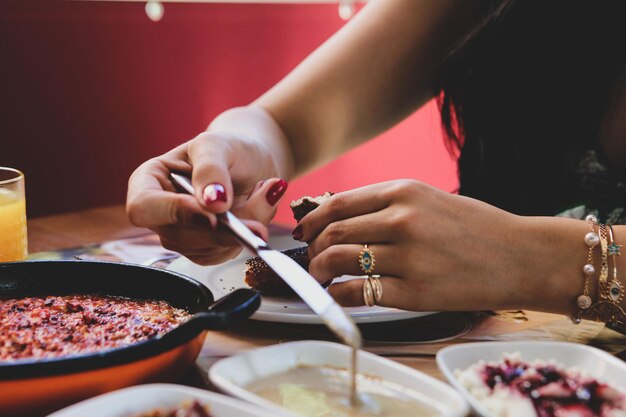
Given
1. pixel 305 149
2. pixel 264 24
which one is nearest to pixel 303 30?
pixel 264 24

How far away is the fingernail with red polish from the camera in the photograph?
1061 mm

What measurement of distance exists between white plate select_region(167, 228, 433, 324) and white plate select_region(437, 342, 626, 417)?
0.71 ft

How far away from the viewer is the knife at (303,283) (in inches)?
32.0

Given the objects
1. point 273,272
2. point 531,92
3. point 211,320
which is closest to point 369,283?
point 273,272

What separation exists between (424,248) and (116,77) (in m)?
2.29

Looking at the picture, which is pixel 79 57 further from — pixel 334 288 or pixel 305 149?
pixel 334 288

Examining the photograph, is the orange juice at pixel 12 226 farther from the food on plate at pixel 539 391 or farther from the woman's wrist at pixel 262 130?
the food on plate at pixel 539 391

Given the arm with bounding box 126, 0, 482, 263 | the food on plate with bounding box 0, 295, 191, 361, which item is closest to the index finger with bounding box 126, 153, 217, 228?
the food on plate with bounding box 0, 295, 191, 361

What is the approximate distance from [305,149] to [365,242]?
3.21 ft

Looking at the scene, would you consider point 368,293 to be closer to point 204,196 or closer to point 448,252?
point 448,252

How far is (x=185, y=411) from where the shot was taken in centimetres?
70

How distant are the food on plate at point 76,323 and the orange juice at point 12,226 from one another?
29 centimetres

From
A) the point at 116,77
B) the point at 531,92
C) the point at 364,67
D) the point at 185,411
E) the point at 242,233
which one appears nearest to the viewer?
the point at 185,411

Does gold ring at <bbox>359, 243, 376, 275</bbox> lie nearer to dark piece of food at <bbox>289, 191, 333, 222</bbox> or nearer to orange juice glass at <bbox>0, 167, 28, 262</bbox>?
dark piece of food at <bbox>289, 191, 333, 222</bbox>
